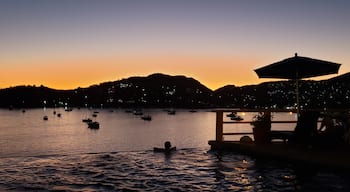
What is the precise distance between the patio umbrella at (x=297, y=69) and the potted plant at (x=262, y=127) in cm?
140

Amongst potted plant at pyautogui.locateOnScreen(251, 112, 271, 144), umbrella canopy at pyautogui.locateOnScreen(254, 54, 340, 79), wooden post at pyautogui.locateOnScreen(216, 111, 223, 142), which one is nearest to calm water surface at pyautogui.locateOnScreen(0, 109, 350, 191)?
wooden post at pyautogui.locateOnScreen(216, 111, 223, 142)

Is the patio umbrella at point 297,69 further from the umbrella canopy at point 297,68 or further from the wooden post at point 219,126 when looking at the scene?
the wooden post at point 219,126

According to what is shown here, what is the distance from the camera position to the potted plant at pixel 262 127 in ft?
40.9

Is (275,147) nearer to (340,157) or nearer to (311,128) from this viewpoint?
(311,128)

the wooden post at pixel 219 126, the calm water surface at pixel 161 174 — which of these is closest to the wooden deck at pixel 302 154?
the calm water surface at pixel 161 174

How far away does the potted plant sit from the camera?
1247 centimetres

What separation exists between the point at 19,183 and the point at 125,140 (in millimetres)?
79112

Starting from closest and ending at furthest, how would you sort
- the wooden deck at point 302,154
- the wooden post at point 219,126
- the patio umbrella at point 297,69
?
the wooden deck at point 302,154
the patio umbrella at point 297,69
the wooden post at point 219,126

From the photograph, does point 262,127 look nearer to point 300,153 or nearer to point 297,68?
point 297,68

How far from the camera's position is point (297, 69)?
39.8ft

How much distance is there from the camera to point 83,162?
10664 millimetres

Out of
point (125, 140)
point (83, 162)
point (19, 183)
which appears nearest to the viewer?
point (19, 183)

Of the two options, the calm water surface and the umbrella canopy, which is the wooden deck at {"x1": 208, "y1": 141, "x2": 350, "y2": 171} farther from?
the umbrella canopy

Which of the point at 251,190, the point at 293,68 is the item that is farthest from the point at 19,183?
the point at 293,68
